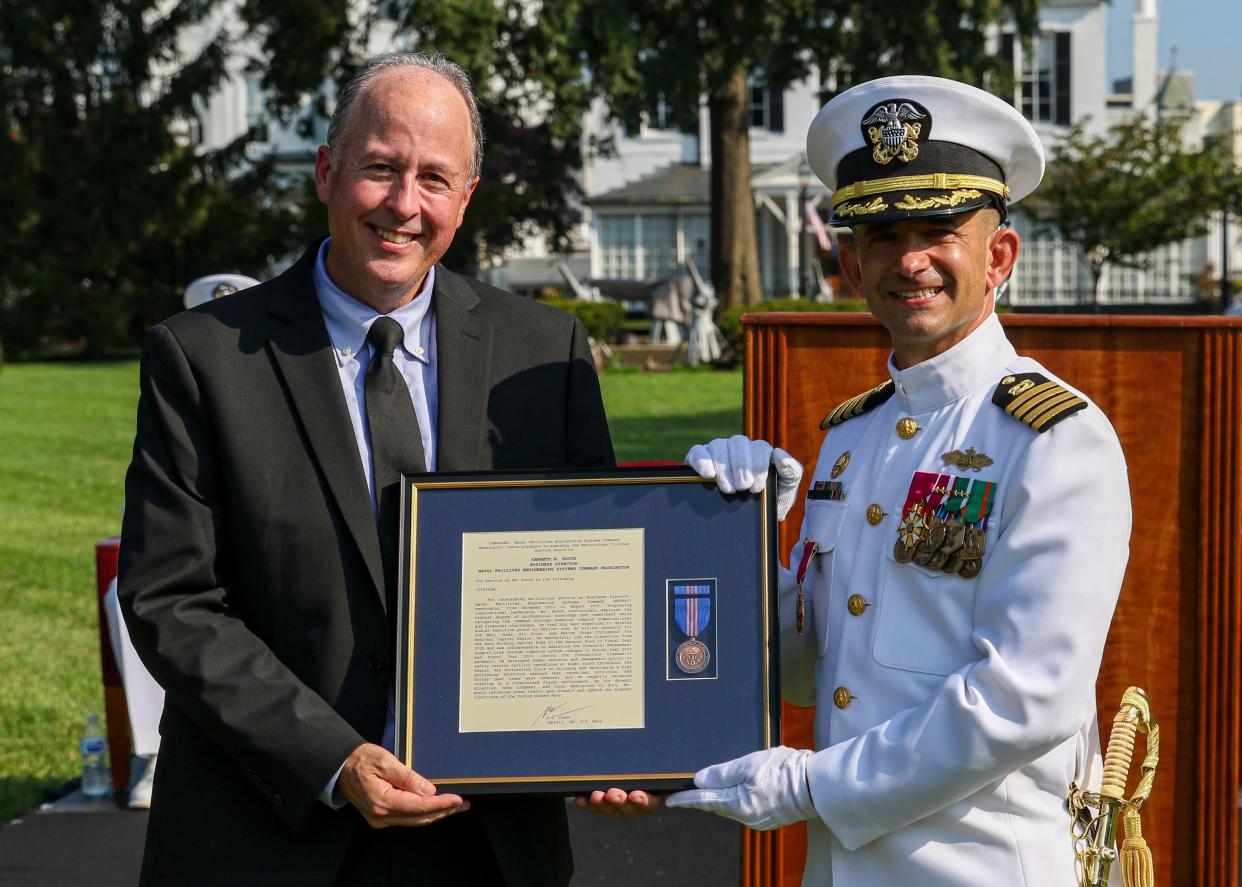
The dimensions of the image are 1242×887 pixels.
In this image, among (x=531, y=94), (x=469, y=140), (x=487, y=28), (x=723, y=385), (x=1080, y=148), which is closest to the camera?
(x=469, y=140)

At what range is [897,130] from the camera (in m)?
2.54

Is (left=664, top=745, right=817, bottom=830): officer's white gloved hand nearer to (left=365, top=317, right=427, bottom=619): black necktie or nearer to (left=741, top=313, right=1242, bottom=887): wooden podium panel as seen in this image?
(left=365, top=317, right=427, bottom=619): black necktie

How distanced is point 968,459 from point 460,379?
3.28ft

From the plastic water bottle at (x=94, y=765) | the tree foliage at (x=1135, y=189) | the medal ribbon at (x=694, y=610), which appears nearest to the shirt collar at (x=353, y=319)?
the medal ribbon at (x=694, y=610)

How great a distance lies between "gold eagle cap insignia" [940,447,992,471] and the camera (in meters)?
2.44

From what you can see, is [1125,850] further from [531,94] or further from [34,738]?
[531,94]

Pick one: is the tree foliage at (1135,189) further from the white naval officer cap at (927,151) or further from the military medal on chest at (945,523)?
the military medal on chest at (945,523)

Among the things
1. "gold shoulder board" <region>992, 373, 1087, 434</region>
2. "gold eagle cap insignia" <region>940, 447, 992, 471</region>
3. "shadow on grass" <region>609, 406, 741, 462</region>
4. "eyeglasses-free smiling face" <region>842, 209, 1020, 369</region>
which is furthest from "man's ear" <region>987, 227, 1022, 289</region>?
"shadow on grass" <region>609, 406, 741, 462</region>

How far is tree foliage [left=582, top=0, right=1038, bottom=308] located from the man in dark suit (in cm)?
2065

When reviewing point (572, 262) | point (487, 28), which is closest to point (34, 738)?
point (487, 28)

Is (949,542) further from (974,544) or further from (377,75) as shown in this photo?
(377,75)

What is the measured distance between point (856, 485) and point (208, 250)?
106ft

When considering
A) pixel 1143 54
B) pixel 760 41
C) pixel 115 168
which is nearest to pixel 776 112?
pixel 1143 54

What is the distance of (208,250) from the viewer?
33094 mm
